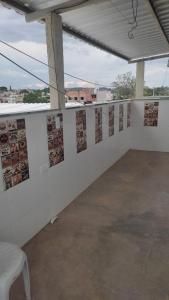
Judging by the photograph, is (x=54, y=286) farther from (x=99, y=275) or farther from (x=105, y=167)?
(x=105, y=167)

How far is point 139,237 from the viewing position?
2.49 metres

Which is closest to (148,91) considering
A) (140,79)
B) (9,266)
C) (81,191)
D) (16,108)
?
(140,79)

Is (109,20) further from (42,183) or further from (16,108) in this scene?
(42,183)

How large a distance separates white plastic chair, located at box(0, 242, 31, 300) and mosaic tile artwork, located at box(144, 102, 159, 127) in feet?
17.1

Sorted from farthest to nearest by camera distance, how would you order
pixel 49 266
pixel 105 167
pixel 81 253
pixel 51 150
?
pixel 105 167 → pixel 51 150 → pixel 81 253 → pixel 49 266

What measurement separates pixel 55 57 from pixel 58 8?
545 mm

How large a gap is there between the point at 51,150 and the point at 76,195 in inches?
42.7

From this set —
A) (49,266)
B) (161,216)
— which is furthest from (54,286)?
(161,216)

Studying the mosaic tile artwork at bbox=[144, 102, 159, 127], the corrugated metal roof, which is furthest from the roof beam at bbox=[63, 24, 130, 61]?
the mosaic tile artwork at bbox=[144, 102, 159, 127]

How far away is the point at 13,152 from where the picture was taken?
219 cm

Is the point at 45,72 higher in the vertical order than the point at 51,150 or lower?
higher

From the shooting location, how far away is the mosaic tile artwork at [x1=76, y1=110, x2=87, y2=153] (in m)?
3.41

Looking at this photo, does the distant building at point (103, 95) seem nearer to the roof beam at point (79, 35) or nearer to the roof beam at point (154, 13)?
the roof beam at point (79, 35)

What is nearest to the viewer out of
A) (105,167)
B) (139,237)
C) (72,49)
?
(139,237)
